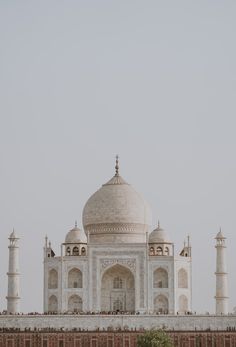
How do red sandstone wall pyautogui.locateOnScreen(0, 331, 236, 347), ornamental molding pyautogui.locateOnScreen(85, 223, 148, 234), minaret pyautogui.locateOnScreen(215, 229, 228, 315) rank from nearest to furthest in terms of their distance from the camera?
1. red sandstone wall pyautogui.locateOnScreen(0, 331, 236, 347)
2. minaret pyautogui.locateOnScreen(215, 229, 228, 315)
3. ornamental molding pyautogui.locateOnScreen(85, 223, 148, 234)

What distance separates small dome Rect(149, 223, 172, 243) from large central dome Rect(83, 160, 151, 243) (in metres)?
1.01

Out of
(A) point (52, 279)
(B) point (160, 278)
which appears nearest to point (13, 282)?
(A) point (52, 279)

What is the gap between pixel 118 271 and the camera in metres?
60.5

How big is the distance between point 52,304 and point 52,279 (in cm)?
125

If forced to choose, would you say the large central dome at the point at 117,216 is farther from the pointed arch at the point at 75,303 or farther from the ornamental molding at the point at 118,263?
the pointed arch at the point at 75,303

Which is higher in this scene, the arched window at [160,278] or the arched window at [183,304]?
the arched window at [160,278]

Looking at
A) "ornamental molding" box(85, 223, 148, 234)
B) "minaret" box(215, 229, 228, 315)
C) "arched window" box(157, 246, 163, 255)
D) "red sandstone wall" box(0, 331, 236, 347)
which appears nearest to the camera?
"red sandstone wall" box(0, 331, 236, 347)

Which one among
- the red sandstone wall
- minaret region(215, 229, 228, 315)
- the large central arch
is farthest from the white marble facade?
the red sandstone wall

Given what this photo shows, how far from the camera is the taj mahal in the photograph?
2336 inches

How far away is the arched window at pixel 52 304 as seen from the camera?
5997 centimetres

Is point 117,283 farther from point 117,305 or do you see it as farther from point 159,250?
point 159,250

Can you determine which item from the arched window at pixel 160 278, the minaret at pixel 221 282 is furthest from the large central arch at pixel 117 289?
the minaret at pixel 221 282

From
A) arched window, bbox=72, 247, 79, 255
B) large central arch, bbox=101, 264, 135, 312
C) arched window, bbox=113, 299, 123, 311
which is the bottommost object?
arched window, bbox=113, 299, 123, 311

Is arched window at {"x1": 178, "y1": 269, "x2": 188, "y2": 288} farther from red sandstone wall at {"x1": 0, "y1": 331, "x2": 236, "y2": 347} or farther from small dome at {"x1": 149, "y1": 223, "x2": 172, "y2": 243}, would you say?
red sandstone wall at {"x1": 0, "y1": 331, "x2": 236, "y2": 347}
